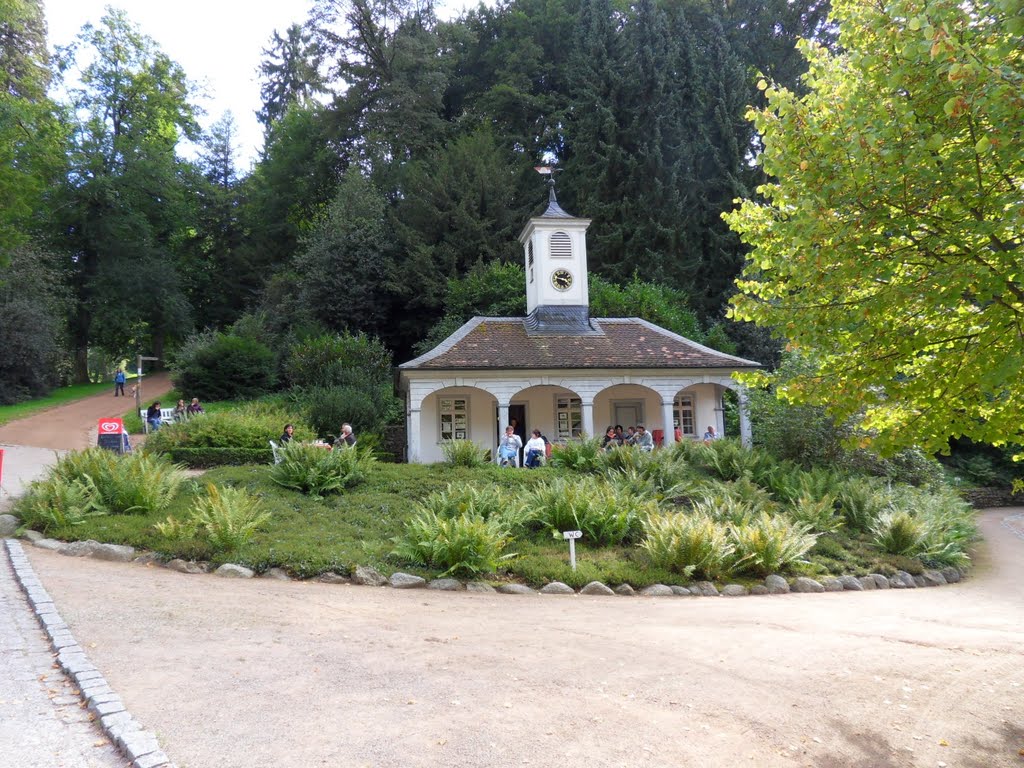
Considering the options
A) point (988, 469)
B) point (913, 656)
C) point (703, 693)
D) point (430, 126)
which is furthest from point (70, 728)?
point (430, 126)

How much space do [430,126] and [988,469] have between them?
3245cm

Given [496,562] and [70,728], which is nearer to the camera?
[70,728]

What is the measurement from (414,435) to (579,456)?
7981 millimetres

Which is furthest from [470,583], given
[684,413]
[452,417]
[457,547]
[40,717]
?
[684,413]

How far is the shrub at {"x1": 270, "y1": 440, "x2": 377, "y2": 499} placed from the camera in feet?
49.9

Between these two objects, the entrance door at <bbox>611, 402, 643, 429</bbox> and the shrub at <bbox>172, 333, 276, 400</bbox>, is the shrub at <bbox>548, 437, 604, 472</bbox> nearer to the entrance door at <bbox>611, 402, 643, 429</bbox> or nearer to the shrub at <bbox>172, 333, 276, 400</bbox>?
the entrance door at <bbox>611, 402, 643, 429</bbox>

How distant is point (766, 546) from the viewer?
1230 centimetres

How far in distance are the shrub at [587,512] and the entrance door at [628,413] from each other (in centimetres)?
1388

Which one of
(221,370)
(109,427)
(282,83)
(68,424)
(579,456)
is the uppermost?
(282,83)

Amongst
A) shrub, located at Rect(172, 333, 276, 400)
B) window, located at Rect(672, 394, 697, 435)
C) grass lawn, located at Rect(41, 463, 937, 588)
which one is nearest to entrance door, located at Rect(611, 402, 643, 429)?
window, located at Rect(672, 394, 697, 435)

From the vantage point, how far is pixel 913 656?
7.79 metres

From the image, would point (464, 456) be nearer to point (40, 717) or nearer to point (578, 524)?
point (578, 524)

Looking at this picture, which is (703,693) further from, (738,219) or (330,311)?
(330,311)

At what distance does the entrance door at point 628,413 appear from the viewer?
91.8ft
